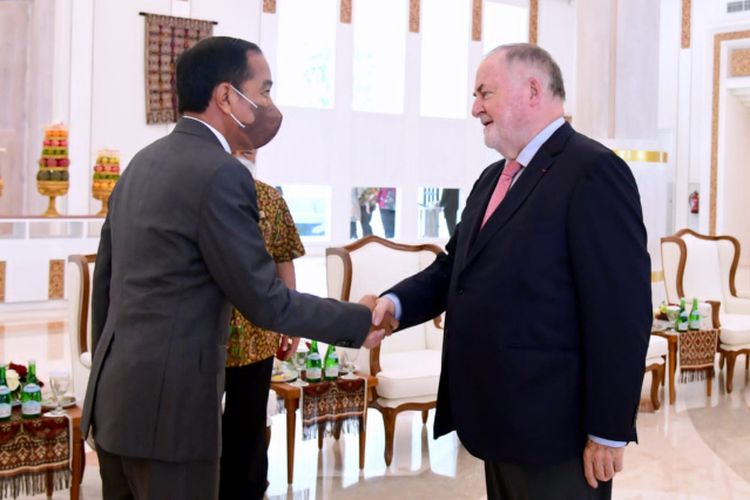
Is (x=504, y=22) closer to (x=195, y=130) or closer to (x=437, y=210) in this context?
(x=437, y=210)

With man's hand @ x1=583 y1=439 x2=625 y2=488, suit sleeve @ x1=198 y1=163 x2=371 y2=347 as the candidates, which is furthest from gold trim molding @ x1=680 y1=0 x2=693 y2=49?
suit sleeve @ x1=198 y1=163 x2=371 y2=347

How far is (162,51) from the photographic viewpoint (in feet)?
37.4

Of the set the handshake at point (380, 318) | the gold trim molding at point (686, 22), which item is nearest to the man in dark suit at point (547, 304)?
the handshake at point (380, 318)

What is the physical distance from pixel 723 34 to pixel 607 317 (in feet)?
47.4

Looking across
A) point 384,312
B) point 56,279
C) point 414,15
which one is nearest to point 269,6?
point 414,15

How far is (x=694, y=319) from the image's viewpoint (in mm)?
6391

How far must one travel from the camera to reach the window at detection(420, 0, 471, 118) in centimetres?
1480

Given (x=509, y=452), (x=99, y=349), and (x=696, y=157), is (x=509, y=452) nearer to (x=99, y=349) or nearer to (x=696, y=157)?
(x=99, y=349)

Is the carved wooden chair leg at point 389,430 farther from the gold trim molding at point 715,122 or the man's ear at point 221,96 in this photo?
the gold trim molding at point 715,122

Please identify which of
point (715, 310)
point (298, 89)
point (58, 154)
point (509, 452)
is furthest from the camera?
point (298, 89)

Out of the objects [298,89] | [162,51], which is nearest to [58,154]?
[162,51]

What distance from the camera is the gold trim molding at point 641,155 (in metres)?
9.13

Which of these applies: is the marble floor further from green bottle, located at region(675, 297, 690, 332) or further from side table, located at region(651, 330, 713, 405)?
green bottle, located at region(675, 297, 690, 332)

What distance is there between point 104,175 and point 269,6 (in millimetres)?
4358
